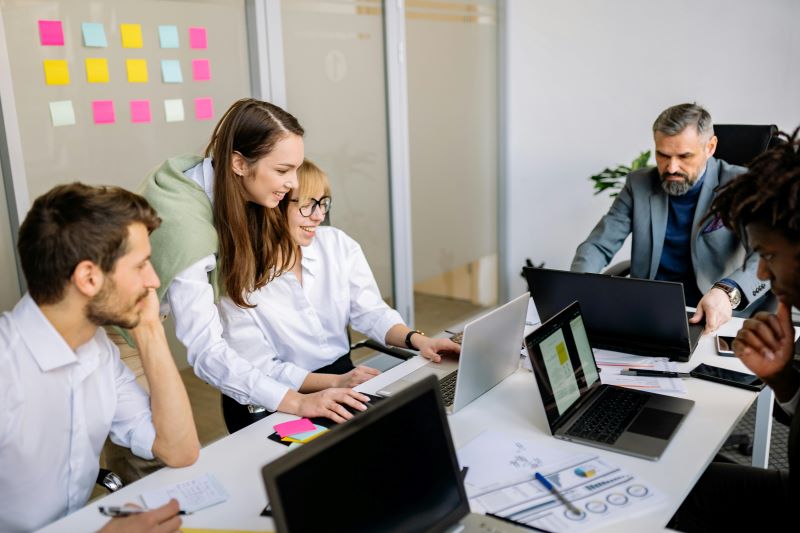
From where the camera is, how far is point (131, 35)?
8.88ft

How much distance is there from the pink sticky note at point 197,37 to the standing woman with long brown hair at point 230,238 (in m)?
0.97

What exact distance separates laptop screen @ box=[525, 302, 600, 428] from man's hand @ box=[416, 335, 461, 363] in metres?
0.38

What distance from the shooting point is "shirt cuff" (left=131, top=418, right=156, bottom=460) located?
1630mm

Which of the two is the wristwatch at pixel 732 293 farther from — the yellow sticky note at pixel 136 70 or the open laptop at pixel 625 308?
the yellow sticky note at pixel 136 70

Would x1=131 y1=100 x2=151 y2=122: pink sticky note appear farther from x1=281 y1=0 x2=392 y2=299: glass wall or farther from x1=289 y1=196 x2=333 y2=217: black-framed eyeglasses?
x1=289 y1=196 x2=333 y2=217: black-framed eyeglasses

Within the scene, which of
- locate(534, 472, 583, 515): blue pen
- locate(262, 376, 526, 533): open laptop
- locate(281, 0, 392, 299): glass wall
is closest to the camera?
locate(262, 376, 526, 533): open laptop

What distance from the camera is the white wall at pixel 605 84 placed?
4359 mm

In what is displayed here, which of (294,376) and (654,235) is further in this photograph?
(654,235)

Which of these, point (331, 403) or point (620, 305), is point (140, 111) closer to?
point (331, 403)

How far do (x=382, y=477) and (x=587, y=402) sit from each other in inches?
31.8

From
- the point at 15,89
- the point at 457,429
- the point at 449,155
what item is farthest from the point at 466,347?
the point at 449,155

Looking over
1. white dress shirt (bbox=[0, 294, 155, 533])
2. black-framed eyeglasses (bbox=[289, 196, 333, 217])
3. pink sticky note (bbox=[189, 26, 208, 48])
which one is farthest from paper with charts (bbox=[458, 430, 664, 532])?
pink sticky note (bbox=[189, 26, 208, 48])

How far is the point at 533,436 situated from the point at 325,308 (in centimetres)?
87

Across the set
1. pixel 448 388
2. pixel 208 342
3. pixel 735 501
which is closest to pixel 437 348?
pixel 448 388
